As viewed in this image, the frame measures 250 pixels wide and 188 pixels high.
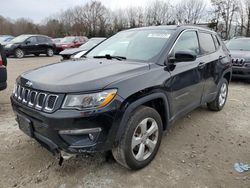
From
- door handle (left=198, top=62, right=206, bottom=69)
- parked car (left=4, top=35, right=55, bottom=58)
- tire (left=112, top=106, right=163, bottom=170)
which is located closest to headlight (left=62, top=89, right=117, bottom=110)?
tire (left=112, top=106, right=163, bottom=170)

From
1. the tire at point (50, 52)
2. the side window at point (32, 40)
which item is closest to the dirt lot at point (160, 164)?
the side window at point (32, 40)

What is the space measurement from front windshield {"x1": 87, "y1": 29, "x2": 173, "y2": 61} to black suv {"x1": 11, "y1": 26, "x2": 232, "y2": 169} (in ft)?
0.05

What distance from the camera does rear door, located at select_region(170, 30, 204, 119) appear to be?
311 cm

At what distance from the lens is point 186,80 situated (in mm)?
3309

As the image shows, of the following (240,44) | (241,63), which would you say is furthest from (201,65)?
(240,44)

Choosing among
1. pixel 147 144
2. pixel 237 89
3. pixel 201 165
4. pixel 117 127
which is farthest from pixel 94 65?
pixel 237 89

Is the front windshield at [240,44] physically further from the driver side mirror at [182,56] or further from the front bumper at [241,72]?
the driver side mirror at [182,56]

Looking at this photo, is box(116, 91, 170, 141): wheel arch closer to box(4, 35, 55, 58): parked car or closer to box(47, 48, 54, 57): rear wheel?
box(4, 35, 55, 58): parked car

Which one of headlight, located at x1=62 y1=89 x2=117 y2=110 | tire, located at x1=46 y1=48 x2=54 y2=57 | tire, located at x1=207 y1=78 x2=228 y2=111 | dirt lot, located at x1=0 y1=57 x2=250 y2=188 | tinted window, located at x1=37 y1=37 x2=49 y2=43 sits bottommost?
dirt lot, located at x1=0 y1=57 x2=250 y2=188

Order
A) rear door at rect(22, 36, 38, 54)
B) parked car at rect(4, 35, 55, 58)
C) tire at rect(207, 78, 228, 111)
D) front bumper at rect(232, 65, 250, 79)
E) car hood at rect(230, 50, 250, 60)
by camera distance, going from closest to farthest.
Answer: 1. tire at rect(207, 78, 228, 111)
2. front bumper at rect(232, 65, 250, 79)
3. car hood at rect(230, 50, 250, 60)
4. parked car at rect(4, 35, 55, 58)
5. rear door at rect(22, 36, 38, 54)

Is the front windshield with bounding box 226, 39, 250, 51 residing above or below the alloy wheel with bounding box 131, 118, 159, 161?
above

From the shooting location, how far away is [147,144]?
2.81 metres

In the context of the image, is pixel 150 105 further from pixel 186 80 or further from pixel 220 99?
pixel 220 99

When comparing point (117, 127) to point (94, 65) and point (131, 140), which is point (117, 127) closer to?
point (131, 140)
